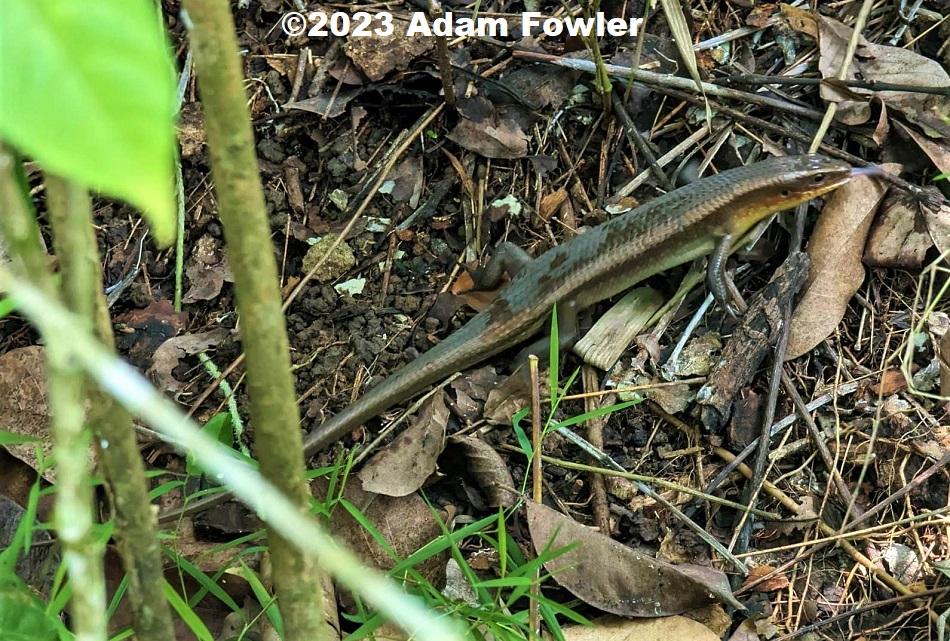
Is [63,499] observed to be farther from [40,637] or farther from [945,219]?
[945,219]

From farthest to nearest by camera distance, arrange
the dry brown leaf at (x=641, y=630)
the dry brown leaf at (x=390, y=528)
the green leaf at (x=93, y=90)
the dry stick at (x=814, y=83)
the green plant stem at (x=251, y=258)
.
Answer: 1. the dry stick at (x=814, y=83)
2. the dry brown leaf at (x=390, y=528)
3. the dry brown leaf at (x=641, y=630)
4. the green plant stem at (x=251, y=258)
5. the green leaf at (x=93, y=90)

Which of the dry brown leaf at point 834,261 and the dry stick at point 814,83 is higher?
the dry stick at point 814,83

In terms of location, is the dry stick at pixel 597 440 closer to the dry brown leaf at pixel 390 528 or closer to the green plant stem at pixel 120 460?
the dry brown leaf at pixel 390 528

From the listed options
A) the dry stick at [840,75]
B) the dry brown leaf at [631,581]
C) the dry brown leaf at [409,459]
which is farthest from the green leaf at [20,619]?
the dry stick at [840,75]

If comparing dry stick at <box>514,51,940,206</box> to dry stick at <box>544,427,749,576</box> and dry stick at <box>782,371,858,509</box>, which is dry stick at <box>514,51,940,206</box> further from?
dry stick at <box>544,427,749,576</box>

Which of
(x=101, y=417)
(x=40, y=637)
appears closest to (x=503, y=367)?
(x=40, y=637)

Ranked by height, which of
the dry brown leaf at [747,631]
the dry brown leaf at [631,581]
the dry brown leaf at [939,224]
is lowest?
the dry brown leaf at [747,631]

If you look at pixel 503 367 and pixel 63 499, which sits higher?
pixel 63 499
